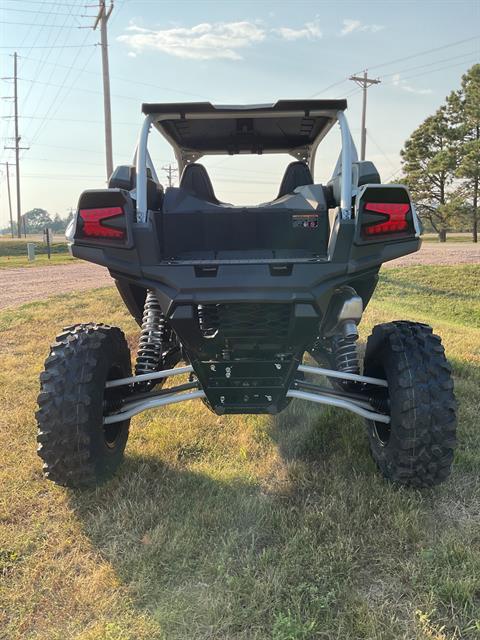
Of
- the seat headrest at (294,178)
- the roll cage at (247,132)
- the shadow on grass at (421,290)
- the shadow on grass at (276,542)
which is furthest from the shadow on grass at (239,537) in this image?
the shadow on grass at (421,290)

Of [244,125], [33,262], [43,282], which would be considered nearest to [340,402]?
[244,125]

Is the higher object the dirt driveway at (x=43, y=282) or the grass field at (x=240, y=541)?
the dirt driveway at (x=43, y=282)

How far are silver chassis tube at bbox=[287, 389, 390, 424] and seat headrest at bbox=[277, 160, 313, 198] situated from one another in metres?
1.80

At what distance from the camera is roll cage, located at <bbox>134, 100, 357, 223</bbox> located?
2758mm

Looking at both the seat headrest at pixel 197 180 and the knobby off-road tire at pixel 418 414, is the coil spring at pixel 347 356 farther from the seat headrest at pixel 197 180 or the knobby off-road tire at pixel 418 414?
the seat headrest at pixel 197 180

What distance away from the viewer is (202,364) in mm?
2623

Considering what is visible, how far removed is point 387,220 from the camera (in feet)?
8.41

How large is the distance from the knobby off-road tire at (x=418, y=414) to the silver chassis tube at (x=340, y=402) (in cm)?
9

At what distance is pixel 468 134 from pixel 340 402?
146 ft

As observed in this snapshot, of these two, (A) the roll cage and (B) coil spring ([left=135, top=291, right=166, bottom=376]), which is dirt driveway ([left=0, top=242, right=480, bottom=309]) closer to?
(A) the roll cage

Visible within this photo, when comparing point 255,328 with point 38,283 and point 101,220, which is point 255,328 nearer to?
point 101,220

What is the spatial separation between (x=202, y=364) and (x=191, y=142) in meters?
2.35

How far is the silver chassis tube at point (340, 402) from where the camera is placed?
267cm

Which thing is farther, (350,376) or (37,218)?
(37,218)
